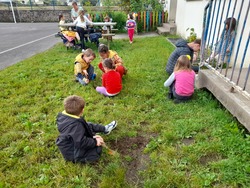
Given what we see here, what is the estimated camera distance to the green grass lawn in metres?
2.17

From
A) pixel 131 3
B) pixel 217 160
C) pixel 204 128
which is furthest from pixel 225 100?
pixel 131 3

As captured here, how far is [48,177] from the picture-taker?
2.23 metres

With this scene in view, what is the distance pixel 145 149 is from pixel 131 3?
12.4 metres

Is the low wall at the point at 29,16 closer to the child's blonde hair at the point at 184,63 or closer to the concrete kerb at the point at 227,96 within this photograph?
the child's blonde hair at the point at 184,63

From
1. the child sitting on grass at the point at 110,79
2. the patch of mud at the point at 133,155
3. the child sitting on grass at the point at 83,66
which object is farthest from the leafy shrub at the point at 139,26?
the patch of mud at the point at 133,155

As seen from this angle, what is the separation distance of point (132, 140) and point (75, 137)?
91 cm

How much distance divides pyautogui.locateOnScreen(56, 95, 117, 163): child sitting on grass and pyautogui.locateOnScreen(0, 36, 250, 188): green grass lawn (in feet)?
0.39

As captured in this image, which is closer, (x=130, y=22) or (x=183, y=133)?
(x=183, y=133)

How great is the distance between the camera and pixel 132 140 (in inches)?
110

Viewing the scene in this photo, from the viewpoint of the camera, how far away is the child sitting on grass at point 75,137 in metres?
Result: 2.17

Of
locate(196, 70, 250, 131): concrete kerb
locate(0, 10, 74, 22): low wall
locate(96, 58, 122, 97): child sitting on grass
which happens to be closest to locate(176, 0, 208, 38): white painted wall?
locate(196, 70, 250, 131): concrete kerb

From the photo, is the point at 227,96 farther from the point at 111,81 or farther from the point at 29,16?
the point at 29,16

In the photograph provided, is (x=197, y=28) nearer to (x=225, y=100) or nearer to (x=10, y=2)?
(x=225, y=100)

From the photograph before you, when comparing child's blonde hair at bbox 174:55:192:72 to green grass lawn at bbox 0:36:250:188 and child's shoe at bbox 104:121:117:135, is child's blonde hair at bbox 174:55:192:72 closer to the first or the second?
green grass lawn at bbox 0:36:250:188
